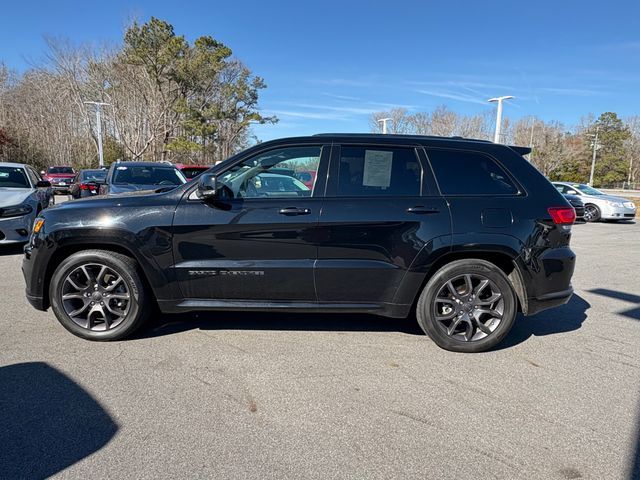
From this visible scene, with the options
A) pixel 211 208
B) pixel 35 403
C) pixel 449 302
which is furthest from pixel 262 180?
pixel 35 403

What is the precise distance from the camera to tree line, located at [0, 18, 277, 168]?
107 feet

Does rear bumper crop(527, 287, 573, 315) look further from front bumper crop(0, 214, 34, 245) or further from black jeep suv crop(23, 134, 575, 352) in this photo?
front bumper crop(0, 214, 34, 245)

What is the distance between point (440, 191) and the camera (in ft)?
11.7

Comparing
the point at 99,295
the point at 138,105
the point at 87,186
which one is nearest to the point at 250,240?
the point at 99,295

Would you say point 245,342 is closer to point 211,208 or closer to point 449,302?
point 211,208

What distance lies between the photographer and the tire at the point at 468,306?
3566 millimetres

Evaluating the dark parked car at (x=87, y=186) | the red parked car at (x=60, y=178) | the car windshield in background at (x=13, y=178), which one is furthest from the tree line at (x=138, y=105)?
the car windshield in background at (x=13, y=178)

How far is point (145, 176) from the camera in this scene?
838cm

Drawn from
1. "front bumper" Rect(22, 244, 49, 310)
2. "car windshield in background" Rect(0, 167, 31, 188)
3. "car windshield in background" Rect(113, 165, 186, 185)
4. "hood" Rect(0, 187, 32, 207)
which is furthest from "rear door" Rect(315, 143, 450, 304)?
"car windshield in background" Rect(0, 167, 31, 188)

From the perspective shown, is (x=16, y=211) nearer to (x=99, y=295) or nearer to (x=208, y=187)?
(x=99, y=295)

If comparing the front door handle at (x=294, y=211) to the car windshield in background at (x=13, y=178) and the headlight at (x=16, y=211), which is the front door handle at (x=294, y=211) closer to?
the headlight at (x=16, y=211)

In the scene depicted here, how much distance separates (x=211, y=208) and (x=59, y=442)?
194cm

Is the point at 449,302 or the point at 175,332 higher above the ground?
the point at 449,302

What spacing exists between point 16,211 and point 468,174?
777 centimetres
